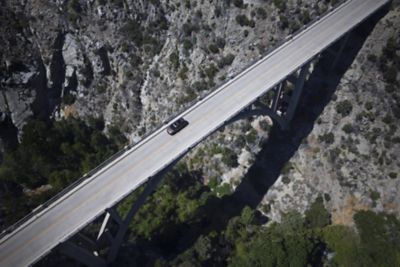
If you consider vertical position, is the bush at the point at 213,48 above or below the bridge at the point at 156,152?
above

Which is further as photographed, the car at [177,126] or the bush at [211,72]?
the bush at [211,72]

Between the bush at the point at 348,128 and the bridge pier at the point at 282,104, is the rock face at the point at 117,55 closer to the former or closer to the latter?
the bridge pier at the point at 282,104

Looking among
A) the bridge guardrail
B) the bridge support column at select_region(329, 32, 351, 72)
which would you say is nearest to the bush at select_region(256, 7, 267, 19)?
the bridge guardrail

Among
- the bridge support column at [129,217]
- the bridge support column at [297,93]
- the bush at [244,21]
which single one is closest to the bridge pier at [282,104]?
the bridge support column at [297,93]

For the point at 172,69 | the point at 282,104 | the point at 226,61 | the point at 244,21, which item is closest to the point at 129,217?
the point at 172,69

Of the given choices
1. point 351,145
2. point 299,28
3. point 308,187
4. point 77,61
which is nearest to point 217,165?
point 308,187

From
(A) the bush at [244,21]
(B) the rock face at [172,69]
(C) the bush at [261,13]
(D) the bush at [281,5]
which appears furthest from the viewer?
(A) the bush at [244,21]

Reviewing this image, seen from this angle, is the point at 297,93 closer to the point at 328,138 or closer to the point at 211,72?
the point at 328,138

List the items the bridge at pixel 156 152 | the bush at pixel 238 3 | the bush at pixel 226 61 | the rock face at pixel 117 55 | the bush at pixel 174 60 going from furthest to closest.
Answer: the bush at pixel 174 60 < the rock face at pixel 117 55 < the bush at pixel 238 3 < the bush at pixel 226 61 < the bridge at pixel 156 152

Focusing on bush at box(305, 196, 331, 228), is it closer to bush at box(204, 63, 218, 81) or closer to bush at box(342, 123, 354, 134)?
bush at box(342, 123, 354, 134)
